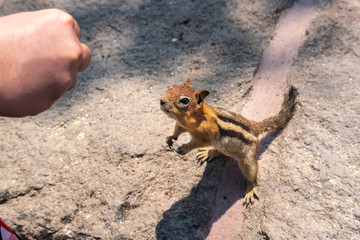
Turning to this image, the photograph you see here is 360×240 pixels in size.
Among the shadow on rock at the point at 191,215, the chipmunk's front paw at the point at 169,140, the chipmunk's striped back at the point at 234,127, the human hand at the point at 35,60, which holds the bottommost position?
the shadow on rock at the point at 191,215

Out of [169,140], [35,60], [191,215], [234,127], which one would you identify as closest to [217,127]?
[234,127]

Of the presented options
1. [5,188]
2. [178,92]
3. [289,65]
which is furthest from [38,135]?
[289,65]

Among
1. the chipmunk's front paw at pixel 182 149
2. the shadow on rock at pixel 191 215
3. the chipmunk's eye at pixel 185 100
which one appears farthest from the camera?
the chipmunk's front paw at pixel 182 149

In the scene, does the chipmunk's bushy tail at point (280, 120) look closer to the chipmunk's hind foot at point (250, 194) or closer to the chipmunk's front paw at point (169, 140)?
the chipmunk's hind foot at point (250, 194)

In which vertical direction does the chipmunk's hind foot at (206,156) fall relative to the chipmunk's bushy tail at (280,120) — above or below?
below

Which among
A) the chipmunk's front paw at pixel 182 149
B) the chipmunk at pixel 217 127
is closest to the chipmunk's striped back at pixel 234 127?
the chipmunk at pixel 217 127

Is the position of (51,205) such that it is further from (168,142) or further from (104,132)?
(168,142)
